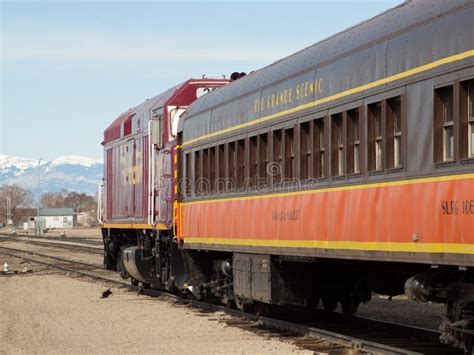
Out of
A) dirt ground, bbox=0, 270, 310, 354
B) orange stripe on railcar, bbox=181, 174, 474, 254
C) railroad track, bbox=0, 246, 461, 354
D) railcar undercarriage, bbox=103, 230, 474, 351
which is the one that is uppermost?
orange stripe on railcar, bbox=181, 174, 474, 254

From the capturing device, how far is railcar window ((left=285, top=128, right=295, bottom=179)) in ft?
47.0

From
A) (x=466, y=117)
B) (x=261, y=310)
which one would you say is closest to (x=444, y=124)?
(x=466, y=117)

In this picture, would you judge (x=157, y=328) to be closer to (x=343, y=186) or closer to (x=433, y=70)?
(x=343, y=186)

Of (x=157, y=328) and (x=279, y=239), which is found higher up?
(x=279, y=239)

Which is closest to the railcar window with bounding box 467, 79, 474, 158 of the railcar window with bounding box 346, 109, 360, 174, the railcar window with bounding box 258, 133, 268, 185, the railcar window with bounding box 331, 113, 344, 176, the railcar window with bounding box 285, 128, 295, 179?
the railcar window with bounding box 346, 109, 360, 174

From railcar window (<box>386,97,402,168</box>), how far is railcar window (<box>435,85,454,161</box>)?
2.87ft

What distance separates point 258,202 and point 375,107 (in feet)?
14.6

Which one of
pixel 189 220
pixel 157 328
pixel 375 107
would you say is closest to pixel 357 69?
pixel 375 107

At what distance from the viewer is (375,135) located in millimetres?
11648

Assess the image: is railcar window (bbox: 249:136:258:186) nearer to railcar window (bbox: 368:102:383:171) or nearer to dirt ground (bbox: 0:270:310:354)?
dirt ground (bbox: 0:270:310:354)

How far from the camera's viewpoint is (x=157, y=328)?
16.7 m

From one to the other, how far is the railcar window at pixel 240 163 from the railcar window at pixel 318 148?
332cm

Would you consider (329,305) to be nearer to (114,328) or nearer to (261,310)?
(261,310)

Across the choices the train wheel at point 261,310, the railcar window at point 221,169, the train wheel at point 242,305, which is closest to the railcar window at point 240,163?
the railcar window at point 221,169
